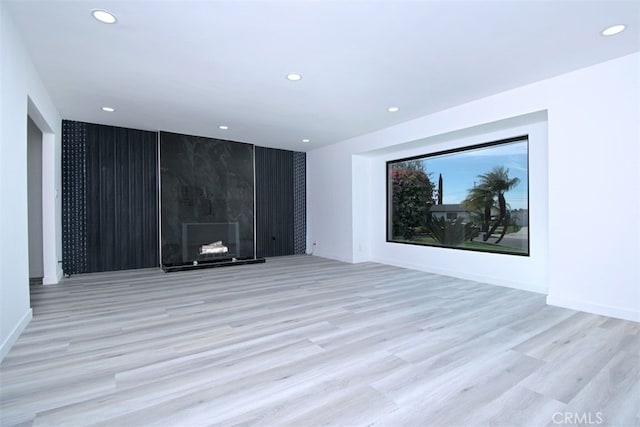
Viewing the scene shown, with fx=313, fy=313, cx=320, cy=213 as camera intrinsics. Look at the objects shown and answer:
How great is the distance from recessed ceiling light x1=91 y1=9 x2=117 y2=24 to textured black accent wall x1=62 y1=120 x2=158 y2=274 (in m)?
3.81

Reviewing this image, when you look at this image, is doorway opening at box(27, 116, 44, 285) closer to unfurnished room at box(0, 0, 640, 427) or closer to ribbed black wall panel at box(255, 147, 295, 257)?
unfurnished room at box(0, 0, 640, 427)

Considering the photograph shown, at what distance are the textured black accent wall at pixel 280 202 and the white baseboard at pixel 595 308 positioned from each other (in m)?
5.26

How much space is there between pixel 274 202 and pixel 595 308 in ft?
19.1

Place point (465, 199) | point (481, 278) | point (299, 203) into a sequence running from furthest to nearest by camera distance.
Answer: point (299, 203) → point (465, 199) → point (481, 278)

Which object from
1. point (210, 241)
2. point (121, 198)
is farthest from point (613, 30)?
point (121, 198)

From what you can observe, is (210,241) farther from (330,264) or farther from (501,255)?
(501,255)

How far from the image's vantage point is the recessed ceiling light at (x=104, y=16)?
7.46ft

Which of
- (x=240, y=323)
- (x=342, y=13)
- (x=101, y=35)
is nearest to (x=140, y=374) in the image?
(x=240, y=323)

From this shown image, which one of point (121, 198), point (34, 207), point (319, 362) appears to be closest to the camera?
point (319, 362)

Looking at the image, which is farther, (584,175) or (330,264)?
(330,264)

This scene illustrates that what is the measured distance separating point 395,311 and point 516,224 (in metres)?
2.48
